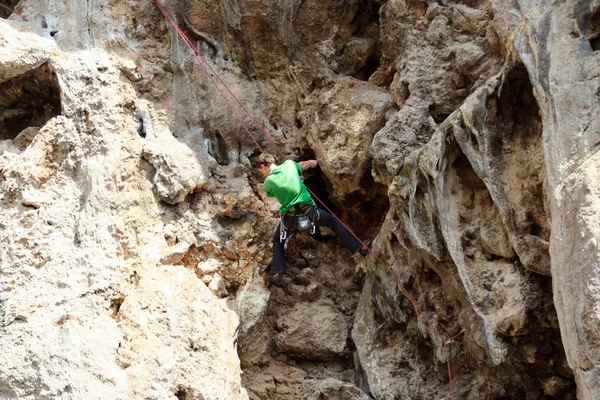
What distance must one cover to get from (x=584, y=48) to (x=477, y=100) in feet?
2.95

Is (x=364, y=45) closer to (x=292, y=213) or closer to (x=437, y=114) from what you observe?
(x=437, y=114)

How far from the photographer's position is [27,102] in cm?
728

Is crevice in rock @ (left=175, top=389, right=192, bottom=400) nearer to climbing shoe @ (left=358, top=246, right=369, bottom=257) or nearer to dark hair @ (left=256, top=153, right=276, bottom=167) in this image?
climbing shoe @ (left=358, top=246, right=369, bottom=257)

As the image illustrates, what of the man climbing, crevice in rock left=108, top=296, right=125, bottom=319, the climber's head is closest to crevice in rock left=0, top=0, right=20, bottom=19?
the climber's head

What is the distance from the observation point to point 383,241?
6.56 m

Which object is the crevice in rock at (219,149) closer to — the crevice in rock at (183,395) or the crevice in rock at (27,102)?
the crevice in rock at (27,102)

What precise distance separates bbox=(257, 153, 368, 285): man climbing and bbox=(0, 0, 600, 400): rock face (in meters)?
0.21

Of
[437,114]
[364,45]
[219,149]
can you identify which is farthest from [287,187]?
[364,45]

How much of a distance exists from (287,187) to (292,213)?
11.0 inches

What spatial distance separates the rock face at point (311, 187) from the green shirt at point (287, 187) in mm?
537

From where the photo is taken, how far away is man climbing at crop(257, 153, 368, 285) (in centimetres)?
655

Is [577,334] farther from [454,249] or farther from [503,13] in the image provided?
[503,13]

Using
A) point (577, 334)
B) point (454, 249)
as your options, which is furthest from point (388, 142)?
point (577, 334)

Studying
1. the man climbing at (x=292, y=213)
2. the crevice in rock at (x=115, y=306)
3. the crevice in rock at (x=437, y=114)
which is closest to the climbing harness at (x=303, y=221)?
the man climbing at (x=292, y=213)
